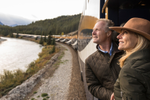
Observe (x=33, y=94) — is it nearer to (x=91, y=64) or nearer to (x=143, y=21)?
(x=91, y=64)

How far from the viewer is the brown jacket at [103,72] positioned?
4.12 feet

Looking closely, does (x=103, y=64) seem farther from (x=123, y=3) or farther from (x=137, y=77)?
(x=123, y=3)

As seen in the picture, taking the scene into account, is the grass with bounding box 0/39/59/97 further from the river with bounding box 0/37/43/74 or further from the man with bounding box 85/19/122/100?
the man with bounding box 85/19/122/100

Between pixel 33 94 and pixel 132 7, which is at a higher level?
pixel 132 7

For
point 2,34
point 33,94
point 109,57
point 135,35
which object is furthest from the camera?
point 2,34

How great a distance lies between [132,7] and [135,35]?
1.23 metres

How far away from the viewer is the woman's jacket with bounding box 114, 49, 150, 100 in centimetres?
67

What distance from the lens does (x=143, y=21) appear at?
2.56 ft

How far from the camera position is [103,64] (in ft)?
4.33

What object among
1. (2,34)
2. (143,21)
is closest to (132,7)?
(143,21)

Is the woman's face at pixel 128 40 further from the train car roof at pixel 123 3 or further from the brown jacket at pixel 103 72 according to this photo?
the train car roof at pixel 123 3

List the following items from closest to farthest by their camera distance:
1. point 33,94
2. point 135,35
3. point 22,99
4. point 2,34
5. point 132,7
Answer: point 135,35, point 132,7, point 22,99, point 33,94, point 2,34

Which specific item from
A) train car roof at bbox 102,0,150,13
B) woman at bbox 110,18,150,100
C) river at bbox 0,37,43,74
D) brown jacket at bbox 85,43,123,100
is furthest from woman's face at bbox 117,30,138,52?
river at bbox 0,37,43,74

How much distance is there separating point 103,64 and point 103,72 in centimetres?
10
